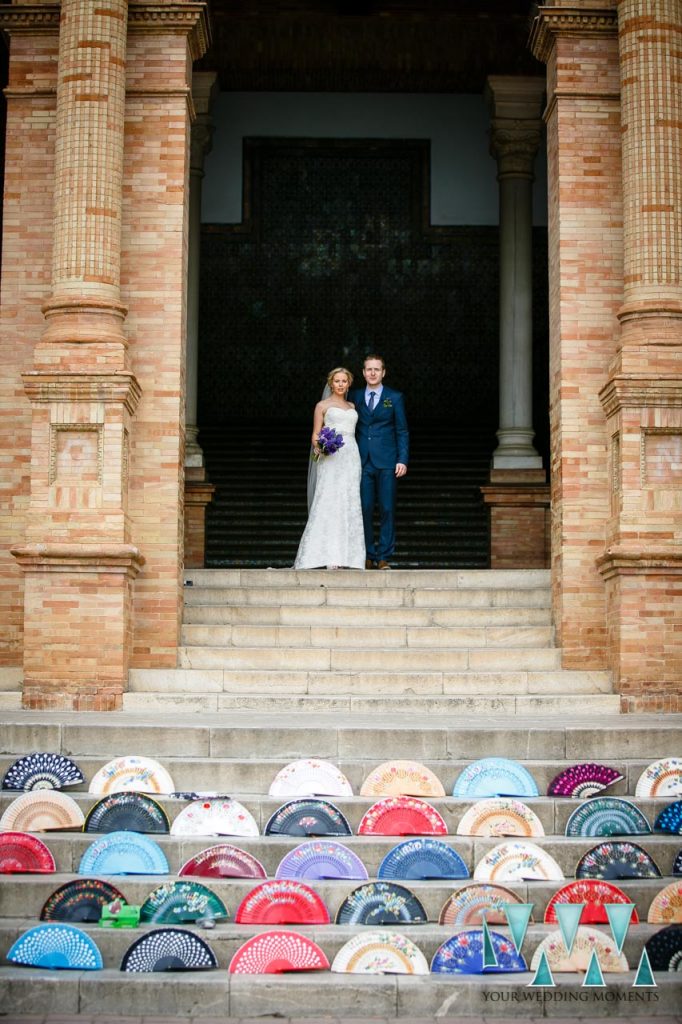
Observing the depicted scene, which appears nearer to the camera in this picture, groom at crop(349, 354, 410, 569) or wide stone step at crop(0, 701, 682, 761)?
wide stone step at crop(0, 701, 682, 761)

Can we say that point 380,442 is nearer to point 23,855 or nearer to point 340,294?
point 23,855

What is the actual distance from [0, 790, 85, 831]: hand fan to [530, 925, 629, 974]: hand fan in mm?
2598

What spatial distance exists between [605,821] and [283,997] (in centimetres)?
226

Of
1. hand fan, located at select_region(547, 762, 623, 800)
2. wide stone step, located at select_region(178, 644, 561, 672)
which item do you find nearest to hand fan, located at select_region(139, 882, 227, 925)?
hand fan, located at select_region(547, 762, 623, 800)

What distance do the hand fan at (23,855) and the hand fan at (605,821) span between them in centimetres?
270

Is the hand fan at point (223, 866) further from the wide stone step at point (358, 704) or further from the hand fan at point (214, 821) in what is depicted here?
the wide stone step at point (358, 704)

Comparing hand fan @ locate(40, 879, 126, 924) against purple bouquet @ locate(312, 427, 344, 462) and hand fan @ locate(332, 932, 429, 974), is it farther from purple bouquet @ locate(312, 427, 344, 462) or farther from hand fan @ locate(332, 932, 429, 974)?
purple bouquet @ locate(312, 427, 344, 462)

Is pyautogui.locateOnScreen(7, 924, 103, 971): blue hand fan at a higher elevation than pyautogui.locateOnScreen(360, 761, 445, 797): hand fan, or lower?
lower

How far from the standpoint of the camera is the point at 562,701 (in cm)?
1084

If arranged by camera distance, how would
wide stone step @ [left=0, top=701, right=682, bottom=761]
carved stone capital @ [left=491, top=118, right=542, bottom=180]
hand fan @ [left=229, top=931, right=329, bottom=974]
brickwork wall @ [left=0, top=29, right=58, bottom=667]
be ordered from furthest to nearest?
1. carved stone capital @ [left=491, top=118, right=542, bottom=180]
2. brickwork wall @ [left=0, top=29, right=58, bottom=667]
3. wide stone step @ [left=0, top=701, right=682, bottom=761]
4. hand fan @ [left=229, top=931, right=329, bottom=974]

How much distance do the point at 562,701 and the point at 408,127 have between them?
450 inches

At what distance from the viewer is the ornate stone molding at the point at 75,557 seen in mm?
10867

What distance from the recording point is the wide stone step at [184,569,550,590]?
12.6m

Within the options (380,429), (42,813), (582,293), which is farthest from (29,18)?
(42,813)
